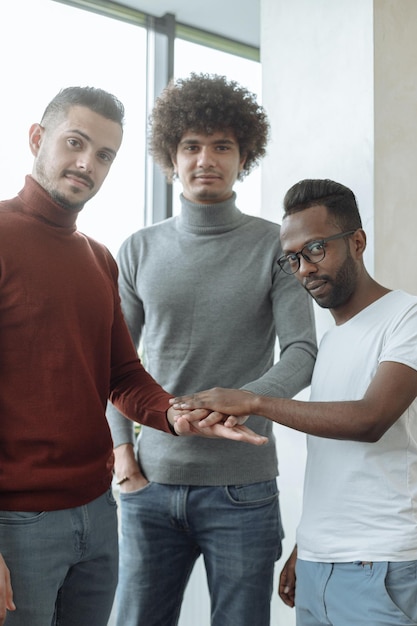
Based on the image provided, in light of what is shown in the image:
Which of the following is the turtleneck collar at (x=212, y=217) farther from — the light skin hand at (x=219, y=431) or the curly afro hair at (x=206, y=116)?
the light skin hand at (x=219, y=431)

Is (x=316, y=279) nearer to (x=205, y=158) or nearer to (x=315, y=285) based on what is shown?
(x=315, y=285)

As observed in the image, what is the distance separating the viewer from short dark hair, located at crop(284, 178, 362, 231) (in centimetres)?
155

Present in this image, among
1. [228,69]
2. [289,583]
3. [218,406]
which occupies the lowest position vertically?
[289,583]

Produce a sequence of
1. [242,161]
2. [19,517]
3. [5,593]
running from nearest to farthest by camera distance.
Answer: [5,593] → [19,517] → [242,161]

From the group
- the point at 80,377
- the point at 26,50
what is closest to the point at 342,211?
the point at 80,377

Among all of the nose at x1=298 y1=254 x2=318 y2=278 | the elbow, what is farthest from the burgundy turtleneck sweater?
the elbow

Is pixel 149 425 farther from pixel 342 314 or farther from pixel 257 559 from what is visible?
pixel 342 314

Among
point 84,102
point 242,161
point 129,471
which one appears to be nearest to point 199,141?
point 242,161

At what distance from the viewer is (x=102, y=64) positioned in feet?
9.66

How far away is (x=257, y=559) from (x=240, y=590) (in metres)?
0.08

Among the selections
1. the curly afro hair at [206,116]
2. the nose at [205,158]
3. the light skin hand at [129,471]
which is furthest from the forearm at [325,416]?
the curly afro hair at [206,116]

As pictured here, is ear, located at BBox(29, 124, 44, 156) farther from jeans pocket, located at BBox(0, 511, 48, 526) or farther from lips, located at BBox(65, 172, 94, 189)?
jeans pocket, located at BBox(0, 511, 48, 526)

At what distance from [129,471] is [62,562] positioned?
441mm

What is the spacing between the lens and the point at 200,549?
180 cm
